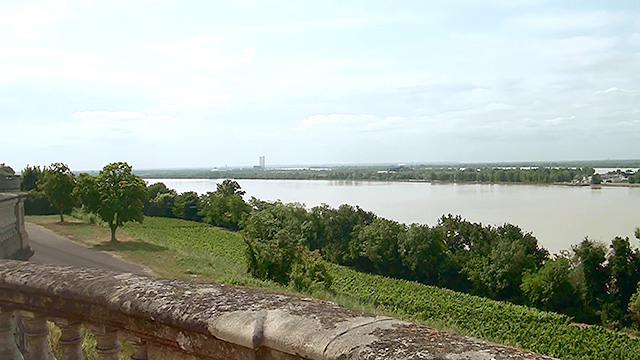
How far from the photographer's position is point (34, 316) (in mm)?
1961

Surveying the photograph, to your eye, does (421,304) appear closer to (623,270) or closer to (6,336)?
(623,270)

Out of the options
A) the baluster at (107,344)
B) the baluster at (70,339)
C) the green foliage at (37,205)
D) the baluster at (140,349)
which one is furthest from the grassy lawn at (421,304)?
the baluster at (140,349)

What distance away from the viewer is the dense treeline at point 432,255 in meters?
26.4

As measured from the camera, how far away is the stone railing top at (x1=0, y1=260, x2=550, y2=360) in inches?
49.1

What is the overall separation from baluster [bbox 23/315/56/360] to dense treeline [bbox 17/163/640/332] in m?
21.5

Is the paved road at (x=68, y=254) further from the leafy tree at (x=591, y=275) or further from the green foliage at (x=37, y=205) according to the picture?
the leafy tree at (x=591, y=275)

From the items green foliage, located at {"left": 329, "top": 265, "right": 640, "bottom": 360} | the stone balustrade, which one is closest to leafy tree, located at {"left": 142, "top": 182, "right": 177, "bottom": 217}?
green foliage, located at {"left": 329, "top": 265, "right": 640, "bottom": 360}

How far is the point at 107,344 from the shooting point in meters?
Answer: 1.79

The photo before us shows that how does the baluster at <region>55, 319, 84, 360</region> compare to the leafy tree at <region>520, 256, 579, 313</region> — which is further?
the leafy tree at <region>520, 256, 579, 313</region>

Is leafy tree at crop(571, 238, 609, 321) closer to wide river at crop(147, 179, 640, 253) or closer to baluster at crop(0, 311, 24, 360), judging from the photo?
wide river at crop(147, 179, 640, 253)

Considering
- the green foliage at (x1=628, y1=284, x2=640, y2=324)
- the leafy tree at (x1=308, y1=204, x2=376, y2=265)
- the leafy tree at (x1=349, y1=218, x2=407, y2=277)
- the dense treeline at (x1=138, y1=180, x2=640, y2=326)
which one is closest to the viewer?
the green foliage at (x1=628, y1=284, x2=640, y2=324)

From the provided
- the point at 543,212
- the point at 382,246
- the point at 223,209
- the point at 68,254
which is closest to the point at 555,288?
the point at 382,246

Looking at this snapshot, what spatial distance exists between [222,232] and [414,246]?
68.1ft

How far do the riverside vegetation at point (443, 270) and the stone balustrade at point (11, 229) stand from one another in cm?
1232
